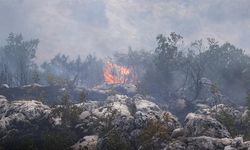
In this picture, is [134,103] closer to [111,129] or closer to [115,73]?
[111,129]

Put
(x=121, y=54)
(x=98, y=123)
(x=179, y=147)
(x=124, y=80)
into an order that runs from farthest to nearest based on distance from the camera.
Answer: (x=121, y=54)
(x=124, y=80)
(x=98, y=123)
(x=179, y=147)

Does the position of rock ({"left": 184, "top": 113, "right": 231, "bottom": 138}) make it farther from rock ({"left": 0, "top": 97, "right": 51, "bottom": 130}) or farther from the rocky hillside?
rock ({"left": 0, "top": 97, "right": 51, "bottom": 130})

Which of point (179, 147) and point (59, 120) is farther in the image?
point (59, 120)

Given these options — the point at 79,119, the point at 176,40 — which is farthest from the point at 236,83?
the point at 79,119

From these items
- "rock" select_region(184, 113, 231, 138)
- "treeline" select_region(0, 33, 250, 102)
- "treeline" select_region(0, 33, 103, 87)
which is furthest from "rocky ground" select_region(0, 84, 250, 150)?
"treeline" select_region(0, 33, 103, 87)

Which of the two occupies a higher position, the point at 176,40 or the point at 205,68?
the point at 176,40

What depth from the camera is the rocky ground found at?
40.0 metres

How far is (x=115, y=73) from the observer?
15775cm

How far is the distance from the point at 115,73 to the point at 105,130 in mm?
104053

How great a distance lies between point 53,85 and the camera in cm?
10681

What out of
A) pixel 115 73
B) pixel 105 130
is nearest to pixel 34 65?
pixel 115 73

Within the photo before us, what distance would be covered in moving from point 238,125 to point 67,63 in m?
106

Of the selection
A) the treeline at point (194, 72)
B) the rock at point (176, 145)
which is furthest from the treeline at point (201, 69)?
the rock at point (176, 145)

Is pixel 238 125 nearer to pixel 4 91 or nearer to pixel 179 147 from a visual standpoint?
pixel 179 147
